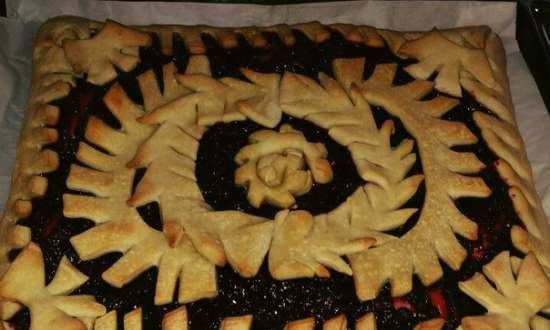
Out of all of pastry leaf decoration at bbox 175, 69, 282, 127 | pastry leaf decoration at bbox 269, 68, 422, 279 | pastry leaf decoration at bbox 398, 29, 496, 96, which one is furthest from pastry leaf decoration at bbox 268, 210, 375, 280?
pastry leaf decoration at bbox 398, 29, 496, 96

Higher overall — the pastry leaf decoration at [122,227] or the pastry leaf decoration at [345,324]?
the pastry leaf decoration at [122,227]

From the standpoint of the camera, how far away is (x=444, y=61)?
2143 millimetres

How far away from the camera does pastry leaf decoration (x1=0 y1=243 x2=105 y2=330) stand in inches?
64.6

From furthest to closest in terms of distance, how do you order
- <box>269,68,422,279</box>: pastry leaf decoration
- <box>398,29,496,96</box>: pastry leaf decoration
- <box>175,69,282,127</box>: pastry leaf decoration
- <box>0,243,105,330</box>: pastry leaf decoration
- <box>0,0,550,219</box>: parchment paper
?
<box>0,0,550,219</box>: parchment paper
<box>398,29,496,96</box>: pastry leaf decoration
<box>175,69,282,127</box>: pastry leaf decoration
<box>269,68,422,279</box>: pastry leaf decoration
<box>0,243,105,330</box>: pastry leaf decoration

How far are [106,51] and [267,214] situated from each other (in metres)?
0.56

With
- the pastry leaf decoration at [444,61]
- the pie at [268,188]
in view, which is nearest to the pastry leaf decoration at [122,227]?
the pie at [268,188]

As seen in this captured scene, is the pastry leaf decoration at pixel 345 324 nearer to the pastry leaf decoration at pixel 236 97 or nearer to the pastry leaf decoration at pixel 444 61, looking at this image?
the pastry leaf decoration at pixel 236 97

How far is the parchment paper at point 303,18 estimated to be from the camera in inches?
90.3

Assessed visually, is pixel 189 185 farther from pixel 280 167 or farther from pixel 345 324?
pixel 345 324

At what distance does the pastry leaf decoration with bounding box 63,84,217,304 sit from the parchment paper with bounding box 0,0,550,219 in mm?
465

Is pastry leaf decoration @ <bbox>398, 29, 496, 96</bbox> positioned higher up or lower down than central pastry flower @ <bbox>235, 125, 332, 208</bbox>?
higher up

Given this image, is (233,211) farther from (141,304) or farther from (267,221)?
(141,304)

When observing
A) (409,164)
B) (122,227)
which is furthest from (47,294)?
(409,164)

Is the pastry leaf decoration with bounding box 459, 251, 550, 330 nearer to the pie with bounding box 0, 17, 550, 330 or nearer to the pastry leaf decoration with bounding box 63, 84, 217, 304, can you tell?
the pie with bounding box 0, 17, 550, 330
